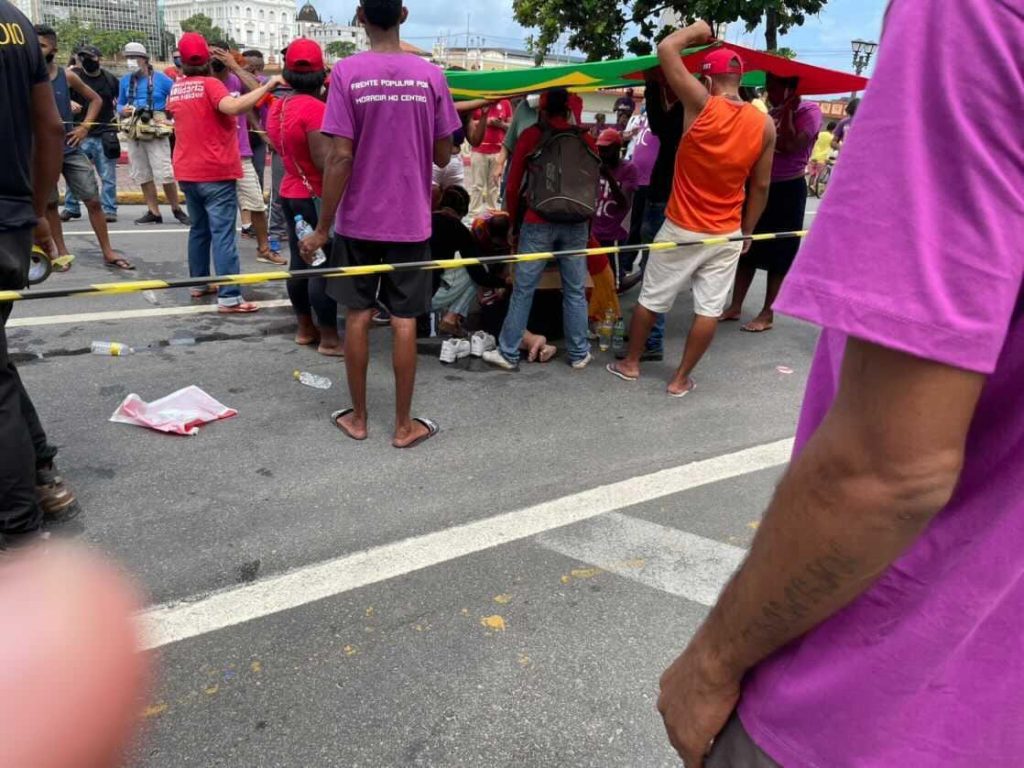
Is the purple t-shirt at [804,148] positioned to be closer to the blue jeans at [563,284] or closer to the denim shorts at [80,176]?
the blue jeans at [563,284]

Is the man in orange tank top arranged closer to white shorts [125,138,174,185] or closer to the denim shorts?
the denim shorts

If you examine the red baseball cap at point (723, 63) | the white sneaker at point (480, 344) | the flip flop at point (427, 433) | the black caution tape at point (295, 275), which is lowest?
the flip flop at point (427, 433)

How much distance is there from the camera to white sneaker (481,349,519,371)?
5117 millimetres

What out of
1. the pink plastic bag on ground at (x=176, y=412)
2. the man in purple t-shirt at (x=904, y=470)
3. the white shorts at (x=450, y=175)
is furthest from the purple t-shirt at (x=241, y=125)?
the man in purple t-shirt at (x=904, y=470)

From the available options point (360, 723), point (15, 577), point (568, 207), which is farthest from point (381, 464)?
point (15, 577)

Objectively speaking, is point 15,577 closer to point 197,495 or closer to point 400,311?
point 197,495

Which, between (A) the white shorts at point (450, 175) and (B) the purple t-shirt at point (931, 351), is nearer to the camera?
(B) the purple t-shirt at point (931, 351)

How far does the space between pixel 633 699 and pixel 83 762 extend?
1812 millimetres

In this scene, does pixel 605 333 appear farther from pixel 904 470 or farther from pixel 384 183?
pixel 904 470

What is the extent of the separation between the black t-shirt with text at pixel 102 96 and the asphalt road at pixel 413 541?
440 cm

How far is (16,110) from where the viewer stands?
2615mm

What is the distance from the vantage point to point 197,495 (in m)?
3.26

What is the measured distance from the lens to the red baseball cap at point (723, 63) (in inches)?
165

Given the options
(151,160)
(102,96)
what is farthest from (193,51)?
(102,96)
